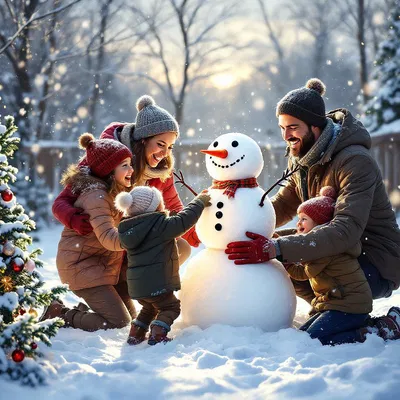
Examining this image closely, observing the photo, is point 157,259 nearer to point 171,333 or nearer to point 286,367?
point 171,333

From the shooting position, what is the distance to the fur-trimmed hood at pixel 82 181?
Result: 4125mm

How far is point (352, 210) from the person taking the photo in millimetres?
3707

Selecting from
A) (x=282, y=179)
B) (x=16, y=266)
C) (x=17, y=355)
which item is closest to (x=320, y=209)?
(x=282, y=179)

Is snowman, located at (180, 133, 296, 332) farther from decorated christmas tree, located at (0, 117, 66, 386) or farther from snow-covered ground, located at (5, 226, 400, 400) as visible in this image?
decorated christmas tree, located at (0, 117, 66, 386)

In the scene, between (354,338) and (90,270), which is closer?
(354,338)

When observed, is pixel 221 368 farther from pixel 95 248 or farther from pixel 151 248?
pixel 95 248

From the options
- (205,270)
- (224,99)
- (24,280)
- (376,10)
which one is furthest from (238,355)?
(224,99)

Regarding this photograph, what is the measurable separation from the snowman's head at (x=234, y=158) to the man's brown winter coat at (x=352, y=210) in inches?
18.1

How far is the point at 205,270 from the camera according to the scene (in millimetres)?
3836

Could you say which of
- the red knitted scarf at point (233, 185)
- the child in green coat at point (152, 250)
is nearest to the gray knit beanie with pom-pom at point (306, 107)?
the red knitted scarf at point (233, 185)

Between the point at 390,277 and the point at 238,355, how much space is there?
1356 millimetres

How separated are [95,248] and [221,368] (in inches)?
61.3

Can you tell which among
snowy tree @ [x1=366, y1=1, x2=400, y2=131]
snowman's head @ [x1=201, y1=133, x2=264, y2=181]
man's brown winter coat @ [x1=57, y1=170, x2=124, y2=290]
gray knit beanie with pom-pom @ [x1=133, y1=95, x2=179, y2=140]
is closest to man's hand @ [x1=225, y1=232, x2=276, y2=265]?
snowman's head @ [x1=201, y1=133, x2=264, y2=181]

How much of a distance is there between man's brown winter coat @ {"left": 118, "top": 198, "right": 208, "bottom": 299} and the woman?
1.41 ft
